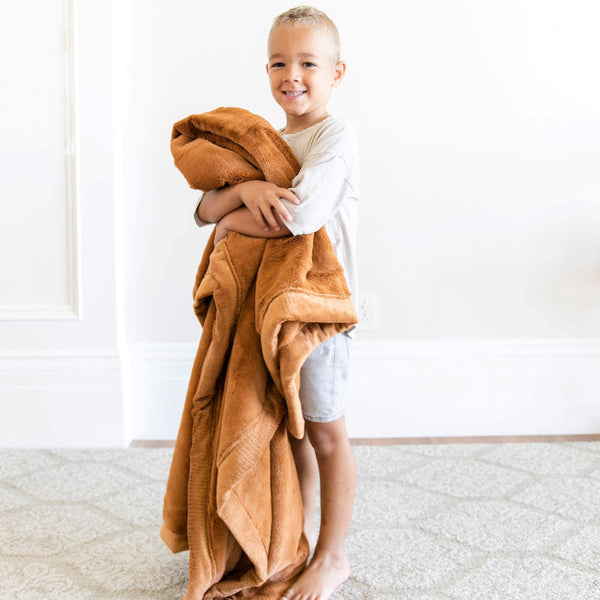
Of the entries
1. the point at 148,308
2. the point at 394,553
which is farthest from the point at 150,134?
the point at 394,553

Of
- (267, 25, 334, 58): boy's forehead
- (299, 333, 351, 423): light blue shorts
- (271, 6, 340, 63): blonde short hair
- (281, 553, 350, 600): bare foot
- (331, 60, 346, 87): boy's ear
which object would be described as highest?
(271, 6, 340, 63): blonde short hair

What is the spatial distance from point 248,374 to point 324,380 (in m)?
0.13

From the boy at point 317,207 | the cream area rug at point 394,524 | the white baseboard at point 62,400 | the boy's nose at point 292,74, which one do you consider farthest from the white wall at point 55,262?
the boy's nose at point 292,74

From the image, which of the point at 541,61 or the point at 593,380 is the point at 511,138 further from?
the point at 593,380

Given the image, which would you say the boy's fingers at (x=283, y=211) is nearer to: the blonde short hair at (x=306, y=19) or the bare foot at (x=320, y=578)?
the blonde short hair at (x=306, y=19)

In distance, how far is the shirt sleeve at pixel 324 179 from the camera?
1.07 metres

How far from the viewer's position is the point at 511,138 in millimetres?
2021

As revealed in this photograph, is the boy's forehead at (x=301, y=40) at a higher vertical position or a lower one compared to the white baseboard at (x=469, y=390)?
higher

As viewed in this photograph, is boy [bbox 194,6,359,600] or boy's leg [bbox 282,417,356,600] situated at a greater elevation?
boy [bbox 194,6,359,600]

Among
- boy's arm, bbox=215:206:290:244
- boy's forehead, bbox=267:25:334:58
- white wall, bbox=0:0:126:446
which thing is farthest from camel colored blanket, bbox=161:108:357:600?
white wall, bbox=0:0:126:446

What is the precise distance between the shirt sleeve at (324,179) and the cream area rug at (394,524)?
24.7 inches

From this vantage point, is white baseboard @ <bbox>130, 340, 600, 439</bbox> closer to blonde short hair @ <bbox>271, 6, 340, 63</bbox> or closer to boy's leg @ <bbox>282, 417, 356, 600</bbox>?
boy's leg @ <bbox>282, 417, 356, 600</bbox>

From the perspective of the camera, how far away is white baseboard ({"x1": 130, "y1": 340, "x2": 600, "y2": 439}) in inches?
80.9

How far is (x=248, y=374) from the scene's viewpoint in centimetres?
110
